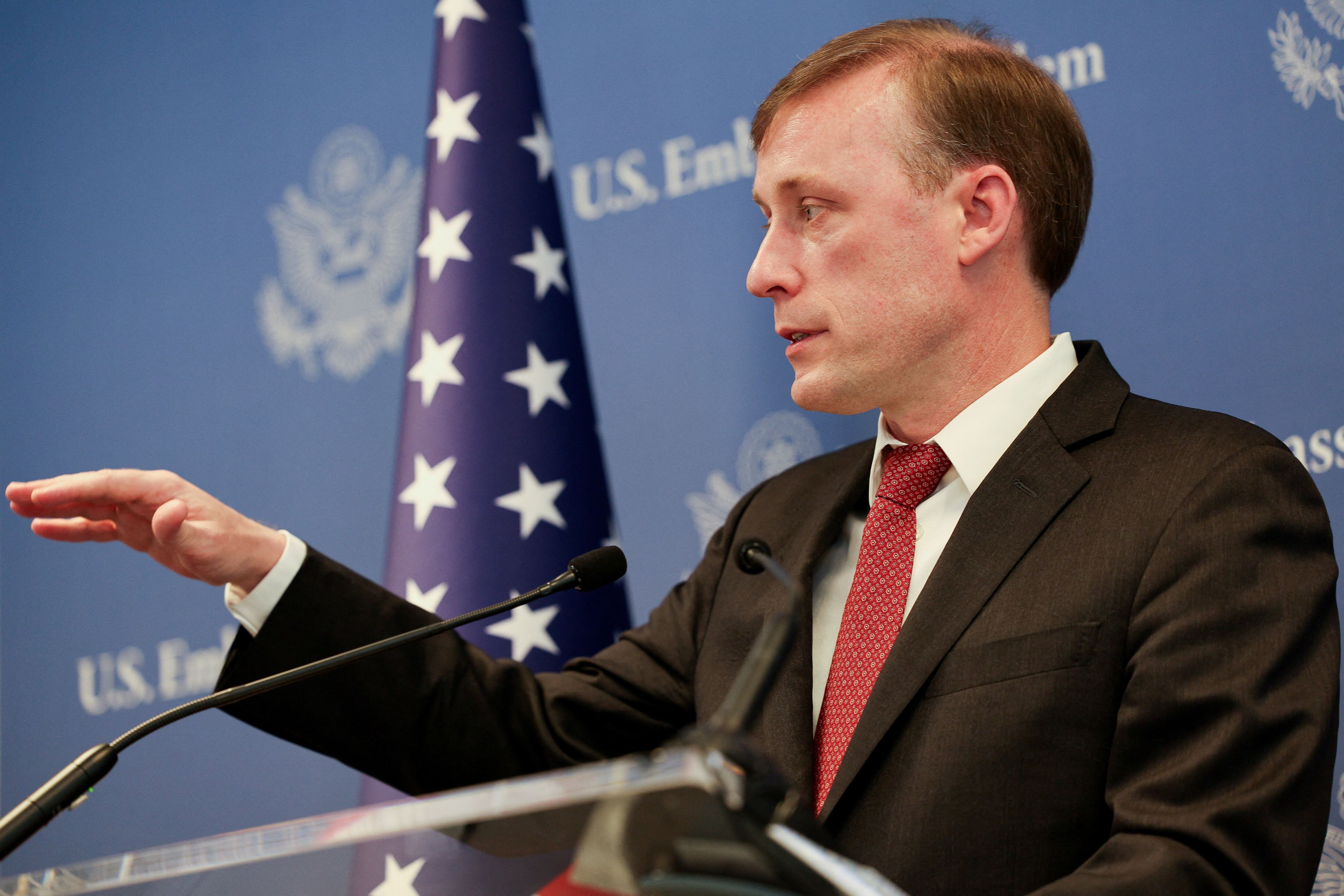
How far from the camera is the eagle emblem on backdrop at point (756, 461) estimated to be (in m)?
2.22

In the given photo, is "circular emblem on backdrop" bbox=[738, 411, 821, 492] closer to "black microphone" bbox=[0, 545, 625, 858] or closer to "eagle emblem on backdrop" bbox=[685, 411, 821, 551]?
"eagle emblem on backdrop" bbox=[685, 411, 821, 551]


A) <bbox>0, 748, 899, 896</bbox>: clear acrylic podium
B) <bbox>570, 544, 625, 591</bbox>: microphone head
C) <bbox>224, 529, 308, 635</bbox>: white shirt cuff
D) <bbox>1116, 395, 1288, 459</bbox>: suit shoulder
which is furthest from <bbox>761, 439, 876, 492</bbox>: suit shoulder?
<bbox>0, 748, 899, 896</bbox>: clear acrylic podium

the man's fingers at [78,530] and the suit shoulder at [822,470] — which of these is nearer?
the man's fingers at [78,530]

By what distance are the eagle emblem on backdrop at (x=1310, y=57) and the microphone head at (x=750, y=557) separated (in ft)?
3.88

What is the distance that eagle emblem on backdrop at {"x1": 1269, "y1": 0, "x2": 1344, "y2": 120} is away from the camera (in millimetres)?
1800

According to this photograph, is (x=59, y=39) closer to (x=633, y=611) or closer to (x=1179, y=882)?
(x=633, y=611)

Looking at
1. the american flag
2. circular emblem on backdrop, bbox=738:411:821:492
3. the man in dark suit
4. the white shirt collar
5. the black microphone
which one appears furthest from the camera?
circular emblem on backdrop, bbox=738:411:821:492

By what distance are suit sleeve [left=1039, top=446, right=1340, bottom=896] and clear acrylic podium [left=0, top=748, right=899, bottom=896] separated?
18.7 inches

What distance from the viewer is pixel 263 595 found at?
4.78ft

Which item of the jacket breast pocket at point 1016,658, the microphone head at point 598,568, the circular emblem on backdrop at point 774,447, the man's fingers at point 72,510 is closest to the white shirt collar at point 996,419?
the jacket breast pocket at point 1016,658

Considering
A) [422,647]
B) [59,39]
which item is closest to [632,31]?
[422,647]

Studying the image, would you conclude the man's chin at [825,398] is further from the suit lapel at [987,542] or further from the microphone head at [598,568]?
the microphone head at [598,568]

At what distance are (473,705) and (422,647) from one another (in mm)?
111

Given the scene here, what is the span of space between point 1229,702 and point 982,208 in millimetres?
792
